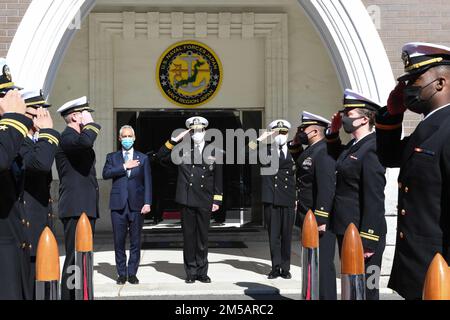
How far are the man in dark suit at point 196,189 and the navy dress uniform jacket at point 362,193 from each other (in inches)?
108

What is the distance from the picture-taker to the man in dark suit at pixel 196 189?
7.40 meters

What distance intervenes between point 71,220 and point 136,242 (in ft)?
5.27

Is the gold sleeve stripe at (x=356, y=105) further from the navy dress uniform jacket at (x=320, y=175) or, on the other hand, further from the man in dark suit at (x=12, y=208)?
the man in dark suit at (x=12, y=208)

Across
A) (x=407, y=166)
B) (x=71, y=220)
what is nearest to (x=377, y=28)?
(x=71, y=220)

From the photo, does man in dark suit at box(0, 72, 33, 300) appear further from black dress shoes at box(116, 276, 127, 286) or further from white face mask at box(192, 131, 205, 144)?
white face mask at box(192, 131, 205, 144)

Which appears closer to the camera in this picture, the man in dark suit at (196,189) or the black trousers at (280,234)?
the man in dark suit at (196,189)

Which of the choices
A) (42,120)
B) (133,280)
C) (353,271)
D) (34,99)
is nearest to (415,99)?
(353,271)

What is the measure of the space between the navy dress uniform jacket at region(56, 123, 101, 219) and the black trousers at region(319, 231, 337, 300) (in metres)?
2.18

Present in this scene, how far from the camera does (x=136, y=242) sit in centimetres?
733

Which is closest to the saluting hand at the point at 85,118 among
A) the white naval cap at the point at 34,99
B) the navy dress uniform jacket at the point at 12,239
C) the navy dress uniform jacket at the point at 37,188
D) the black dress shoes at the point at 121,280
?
the navy dress uniform jacket at the point at 37,188

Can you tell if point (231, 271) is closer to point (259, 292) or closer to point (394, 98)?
point (259, 292)

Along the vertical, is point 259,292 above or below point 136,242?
below

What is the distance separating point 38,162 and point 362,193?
7.72 ft

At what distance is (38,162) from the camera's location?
14.3 ft
